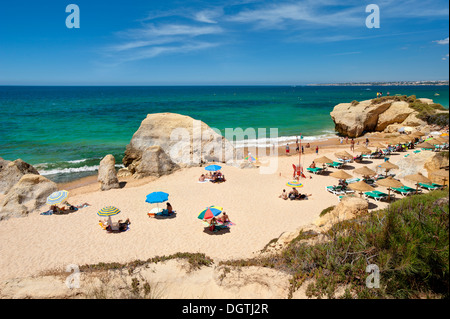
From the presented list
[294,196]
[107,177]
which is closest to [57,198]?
[107,177]

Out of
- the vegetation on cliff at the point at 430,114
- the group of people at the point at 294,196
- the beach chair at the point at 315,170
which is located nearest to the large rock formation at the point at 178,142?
the beach chair at the point at 315,170

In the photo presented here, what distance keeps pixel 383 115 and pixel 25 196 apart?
1573 inches

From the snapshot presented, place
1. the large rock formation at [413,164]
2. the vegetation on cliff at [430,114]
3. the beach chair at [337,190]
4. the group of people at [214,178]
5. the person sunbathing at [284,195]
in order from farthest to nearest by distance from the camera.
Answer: the vegetation on cliff at [430,114]
the group of people at [214,178]
the large rock formation at [413,164]
the beach chair at [337,190]
the person sunbathing at [284,195]

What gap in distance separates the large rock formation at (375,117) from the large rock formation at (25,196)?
34911 millimetres

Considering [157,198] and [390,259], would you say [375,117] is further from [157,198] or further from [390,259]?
[390,259]

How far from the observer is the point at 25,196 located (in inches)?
581

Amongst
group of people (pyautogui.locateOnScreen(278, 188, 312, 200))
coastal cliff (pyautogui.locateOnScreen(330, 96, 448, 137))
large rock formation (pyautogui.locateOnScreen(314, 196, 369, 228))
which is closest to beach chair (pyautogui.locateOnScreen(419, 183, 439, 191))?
group of people (pyautogui.locateOnScreen(278, 188, 312, 200))

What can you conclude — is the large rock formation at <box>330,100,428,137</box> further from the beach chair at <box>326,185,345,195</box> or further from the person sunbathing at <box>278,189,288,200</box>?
the person sunbathing at <box>278,189,288,200</box>

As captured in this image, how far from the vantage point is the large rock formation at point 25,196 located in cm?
1386

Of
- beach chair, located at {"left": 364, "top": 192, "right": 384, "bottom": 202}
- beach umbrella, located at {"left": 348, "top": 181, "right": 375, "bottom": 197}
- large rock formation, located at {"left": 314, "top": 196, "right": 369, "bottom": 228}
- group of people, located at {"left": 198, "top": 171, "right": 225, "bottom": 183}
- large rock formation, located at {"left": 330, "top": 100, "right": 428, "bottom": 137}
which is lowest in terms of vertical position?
beach chair, located at {"left": 364, "top": 192, "right": 384, "bottom": 202}

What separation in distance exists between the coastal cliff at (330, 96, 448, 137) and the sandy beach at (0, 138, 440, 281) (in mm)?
21415

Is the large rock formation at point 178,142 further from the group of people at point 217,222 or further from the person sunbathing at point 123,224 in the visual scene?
the group of people at point 217,222

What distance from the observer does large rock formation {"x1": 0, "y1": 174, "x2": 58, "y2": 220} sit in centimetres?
1386
